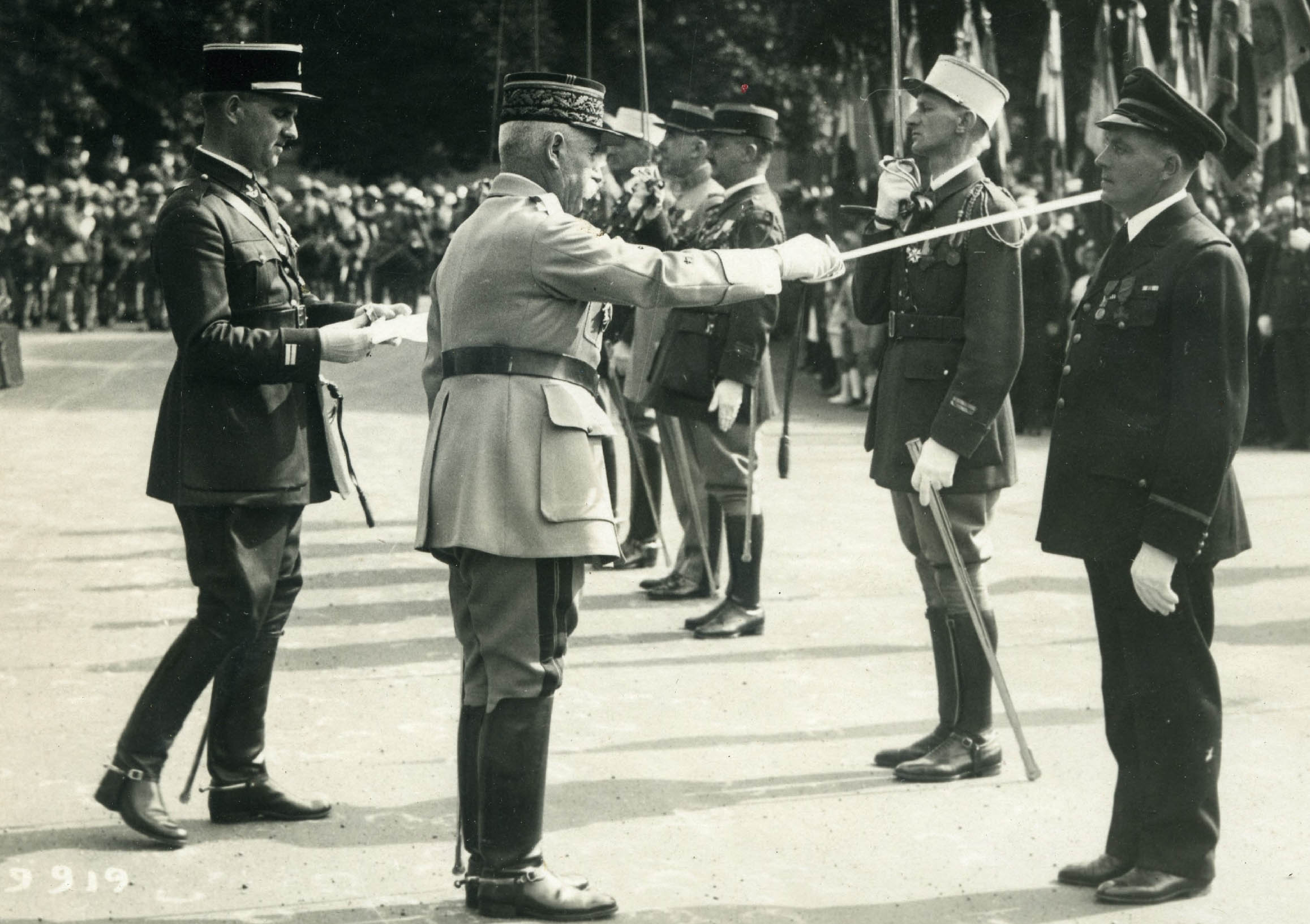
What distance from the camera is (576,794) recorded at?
5.46m

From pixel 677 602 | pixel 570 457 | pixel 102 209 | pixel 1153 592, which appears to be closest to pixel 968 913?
pixel 1153 592

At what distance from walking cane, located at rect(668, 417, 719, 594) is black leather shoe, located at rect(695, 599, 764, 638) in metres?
0.57

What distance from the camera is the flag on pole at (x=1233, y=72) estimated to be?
1441cm

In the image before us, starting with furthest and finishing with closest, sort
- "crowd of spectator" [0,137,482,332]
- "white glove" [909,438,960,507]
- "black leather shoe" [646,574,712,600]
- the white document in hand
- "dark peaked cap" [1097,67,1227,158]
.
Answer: "crowd of spectator" [0,137,482,332]
"black leather shoe" [646,574,712,600]
"white glove" [909,438,960,507]
the white document in hand
"dark peaked cap" [1097,67,1227,158]

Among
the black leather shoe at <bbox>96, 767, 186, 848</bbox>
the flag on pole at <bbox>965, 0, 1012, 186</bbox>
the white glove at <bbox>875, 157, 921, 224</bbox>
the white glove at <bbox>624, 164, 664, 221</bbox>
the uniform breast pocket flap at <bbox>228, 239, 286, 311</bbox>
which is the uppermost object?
the flag on pole at <bbox>965, 0, 1012, 186</bbox>

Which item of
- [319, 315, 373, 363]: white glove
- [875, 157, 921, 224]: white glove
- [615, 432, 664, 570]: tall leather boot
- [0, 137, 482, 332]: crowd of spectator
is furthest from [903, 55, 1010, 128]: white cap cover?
[0, 137, 482, 332]: crowd of spectator

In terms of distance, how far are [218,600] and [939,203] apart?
2580mm

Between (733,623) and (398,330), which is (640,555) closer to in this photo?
(733,623)

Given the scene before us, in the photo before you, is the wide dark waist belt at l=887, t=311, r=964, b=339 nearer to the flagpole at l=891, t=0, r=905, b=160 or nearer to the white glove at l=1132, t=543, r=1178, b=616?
the flagpole at l=891, t=0, r=905, b=160

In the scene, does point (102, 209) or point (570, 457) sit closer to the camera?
point (570, 457)

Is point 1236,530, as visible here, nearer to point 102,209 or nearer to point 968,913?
point 968,913

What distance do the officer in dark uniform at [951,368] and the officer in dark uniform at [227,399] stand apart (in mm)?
1770

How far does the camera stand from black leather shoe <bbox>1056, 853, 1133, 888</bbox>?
4.68m

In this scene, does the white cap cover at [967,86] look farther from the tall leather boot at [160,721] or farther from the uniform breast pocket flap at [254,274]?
the tall leather boot at [160,721]
